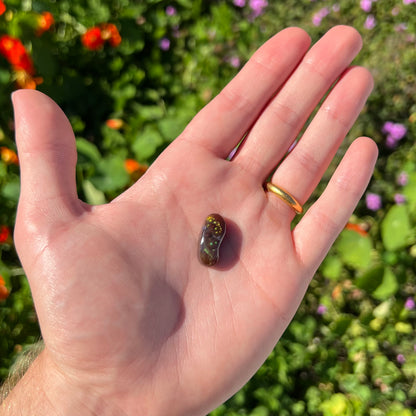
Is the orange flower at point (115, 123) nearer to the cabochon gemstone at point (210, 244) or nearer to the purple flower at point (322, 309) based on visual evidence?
the cabochon gemstone at point (210, 244)

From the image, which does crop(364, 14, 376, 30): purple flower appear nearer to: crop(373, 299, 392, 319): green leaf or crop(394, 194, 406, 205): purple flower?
crop(394, 194, 406, 205): purple flower

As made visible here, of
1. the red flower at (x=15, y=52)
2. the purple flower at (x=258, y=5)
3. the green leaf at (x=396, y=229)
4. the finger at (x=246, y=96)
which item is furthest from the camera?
the purple flower at (x=258, y=5)

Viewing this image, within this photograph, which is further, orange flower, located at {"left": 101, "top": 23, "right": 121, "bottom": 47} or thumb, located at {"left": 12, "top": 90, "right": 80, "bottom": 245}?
orange flower, located at {"left": 101, "top": 23, "right": 121, "bottom": 47}

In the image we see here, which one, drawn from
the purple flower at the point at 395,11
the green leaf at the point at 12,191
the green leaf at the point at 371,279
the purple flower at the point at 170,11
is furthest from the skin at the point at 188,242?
the purple flower at the point at 170,11

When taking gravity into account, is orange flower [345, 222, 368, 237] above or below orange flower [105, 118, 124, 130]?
below

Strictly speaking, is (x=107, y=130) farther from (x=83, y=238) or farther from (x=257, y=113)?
(x=83, y=238)

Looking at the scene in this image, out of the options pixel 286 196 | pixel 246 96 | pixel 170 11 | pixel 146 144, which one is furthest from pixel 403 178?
pixel 170 11

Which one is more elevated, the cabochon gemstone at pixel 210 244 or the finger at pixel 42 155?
the finger at pixel 42 155

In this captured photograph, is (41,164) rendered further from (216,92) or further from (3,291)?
(216,92)

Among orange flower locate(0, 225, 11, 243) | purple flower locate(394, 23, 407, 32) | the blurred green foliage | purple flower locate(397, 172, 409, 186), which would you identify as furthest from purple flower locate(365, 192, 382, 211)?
orange flower locate(0, 225, 11, 243)
